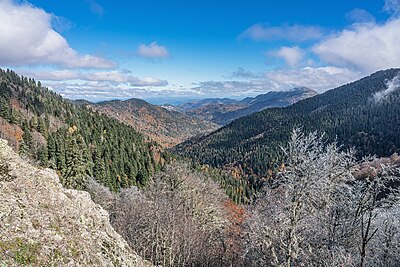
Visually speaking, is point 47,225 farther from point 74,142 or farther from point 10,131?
point 10,131

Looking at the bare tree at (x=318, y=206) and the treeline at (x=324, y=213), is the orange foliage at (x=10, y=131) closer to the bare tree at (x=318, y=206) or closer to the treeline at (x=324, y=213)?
the treeline at (x=324, y=213)

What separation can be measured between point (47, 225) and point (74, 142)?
69.6m

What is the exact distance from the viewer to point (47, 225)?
1559 centimetres

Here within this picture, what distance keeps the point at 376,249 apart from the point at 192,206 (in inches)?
1249

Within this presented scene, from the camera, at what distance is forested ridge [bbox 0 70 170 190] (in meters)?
73.9

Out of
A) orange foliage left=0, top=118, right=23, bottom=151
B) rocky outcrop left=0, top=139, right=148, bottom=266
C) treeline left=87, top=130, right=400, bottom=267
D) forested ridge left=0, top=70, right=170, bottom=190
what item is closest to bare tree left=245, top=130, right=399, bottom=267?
treeline left=87, top=130, right=400, bottom=267

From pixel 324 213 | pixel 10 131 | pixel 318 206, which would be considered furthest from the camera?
pixel 10 131

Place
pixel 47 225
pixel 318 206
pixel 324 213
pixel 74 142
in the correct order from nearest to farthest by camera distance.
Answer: pixel 47 225 → pixel 318 206 → pixel 324 213 → pixel 74 142

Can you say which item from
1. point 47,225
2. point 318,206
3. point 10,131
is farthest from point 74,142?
point 318,206

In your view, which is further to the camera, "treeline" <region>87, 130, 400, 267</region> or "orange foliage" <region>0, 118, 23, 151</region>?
"orange foliage" <region>0, 118, 23, 151</region>

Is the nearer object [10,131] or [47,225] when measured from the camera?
[47,225]

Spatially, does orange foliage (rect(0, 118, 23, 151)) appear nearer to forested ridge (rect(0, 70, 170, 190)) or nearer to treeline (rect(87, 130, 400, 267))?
forested ridge (rect(0, 70, 170, 190))

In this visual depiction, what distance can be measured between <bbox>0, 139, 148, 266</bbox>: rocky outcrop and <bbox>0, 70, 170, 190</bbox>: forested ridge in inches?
1913

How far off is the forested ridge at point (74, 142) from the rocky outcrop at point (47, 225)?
48.6 meters
